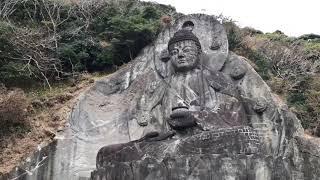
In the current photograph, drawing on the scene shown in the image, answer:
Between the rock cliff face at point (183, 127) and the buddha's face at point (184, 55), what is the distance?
0.49 feet

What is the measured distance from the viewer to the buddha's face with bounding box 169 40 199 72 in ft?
37.0

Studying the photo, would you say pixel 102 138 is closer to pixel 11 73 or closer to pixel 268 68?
pixel 11 73

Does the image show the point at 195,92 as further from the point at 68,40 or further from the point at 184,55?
the point at 68,40

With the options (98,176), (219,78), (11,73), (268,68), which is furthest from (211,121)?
(268,68)

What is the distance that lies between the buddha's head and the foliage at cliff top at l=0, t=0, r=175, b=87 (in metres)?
1.42

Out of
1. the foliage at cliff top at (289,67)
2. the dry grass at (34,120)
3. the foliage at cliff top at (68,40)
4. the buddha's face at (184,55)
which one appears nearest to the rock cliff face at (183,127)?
the buddha's face at (184,55)

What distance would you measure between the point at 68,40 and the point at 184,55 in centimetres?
358

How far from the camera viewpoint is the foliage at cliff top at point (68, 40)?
12844mm

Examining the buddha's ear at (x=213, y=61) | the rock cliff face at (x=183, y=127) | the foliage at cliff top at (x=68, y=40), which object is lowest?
the rock cliff face at (x=183, y=127)

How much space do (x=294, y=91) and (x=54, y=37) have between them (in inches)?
247

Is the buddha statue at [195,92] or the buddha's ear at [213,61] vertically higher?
the buddha's ear at [213,61]

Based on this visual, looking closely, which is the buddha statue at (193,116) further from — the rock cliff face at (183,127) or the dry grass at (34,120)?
the dry grass at (34,120)

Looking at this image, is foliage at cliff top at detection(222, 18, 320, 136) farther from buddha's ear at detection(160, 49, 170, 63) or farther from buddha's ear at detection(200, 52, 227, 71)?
buddha's ear at detection(160, 49, 170, 63)

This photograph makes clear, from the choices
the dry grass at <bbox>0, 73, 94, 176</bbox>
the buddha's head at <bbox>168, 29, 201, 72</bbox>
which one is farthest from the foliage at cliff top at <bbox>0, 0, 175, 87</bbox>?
the buddha's head at <bbox>168, 29, 201, 72</bbox>
